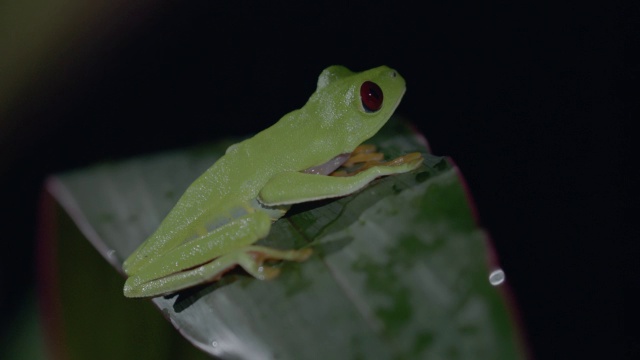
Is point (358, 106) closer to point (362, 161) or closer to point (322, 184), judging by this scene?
point (362, 161)

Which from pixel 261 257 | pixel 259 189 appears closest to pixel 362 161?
pixel 259 189

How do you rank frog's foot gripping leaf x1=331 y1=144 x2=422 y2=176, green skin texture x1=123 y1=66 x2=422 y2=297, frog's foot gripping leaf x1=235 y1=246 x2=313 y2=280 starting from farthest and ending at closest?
frog's foot gripping leaf x1=331 y1=144 x2=422 y2=176 → green skin texture x1=123 y1=66 x2=422 y2=297 → frog's foot gripping leaf x1=235 y1=246 x2=313 y2=280

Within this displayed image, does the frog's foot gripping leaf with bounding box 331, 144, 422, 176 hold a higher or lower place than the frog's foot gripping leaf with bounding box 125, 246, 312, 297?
lower

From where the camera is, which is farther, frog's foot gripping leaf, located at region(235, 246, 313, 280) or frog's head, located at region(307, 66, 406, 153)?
frog's head, located at region(307, 66, 406, 153)

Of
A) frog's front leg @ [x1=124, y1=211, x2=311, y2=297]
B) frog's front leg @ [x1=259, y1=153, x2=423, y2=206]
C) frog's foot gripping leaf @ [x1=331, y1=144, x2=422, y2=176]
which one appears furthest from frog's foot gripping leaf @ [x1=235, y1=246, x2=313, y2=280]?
frog's foot gripping leaf @ [x1=331, y1=144, x2=422, y2=176]

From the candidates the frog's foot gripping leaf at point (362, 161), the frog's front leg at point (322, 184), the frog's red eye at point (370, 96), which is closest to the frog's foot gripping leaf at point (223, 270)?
the frog's front leg at point (322, 184)

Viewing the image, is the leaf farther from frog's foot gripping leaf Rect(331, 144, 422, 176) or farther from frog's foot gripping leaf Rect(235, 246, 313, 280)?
frog's foot gripping leaf Rect(331, 144, 422, 176)

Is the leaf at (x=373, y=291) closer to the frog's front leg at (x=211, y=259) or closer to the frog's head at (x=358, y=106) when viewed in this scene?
the frog's front leg at (x=211, y=259)
